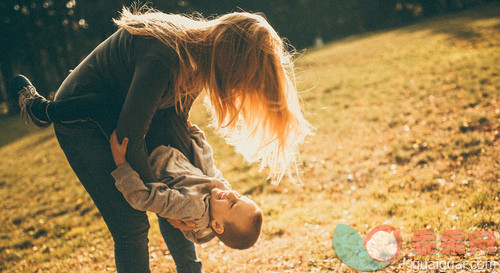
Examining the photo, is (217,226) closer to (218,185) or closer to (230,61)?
(218,185)

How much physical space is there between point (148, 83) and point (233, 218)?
1003mm

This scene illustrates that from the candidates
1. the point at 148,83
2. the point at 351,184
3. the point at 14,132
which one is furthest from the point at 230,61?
the point at 14,132

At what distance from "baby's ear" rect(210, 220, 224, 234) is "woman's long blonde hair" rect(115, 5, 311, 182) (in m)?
0.62

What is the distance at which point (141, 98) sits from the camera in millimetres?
1696

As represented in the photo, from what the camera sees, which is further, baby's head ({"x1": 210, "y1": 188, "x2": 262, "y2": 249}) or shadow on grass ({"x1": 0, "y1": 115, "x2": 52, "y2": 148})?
shadow on grass ({"x1": 0, "y1": 115, "x2": 52, "y2": 148})

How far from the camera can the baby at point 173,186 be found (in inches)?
74.1

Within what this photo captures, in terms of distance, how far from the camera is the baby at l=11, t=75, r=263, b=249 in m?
1.88

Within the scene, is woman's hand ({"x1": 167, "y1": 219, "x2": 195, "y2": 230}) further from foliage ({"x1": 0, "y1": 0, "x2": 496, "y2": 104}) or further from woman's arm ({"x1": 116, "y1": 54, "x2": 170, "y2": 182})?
foliage ({"x1": 0, "y1": 0, "x2": 496, "y2": 104})

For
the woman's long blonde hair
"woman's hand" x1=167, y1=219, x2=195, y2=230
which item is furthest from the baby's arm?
the woman's long blonde hair

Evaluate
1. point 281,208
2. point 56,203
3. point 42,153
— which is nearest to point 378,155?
point 281,208

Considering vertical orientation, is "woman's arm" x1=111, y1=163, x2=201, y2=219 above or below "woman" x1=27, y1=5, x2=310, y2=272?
below

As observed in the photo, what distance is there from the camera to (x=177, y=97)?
2.02m

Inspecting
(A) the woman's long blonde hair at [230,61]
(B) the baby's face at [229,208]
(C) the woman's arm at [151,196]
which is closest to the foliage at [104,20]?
(A) the woman's long blonde hair at [230,61]

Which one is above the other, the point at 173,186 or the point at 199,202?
the point at 173,186
